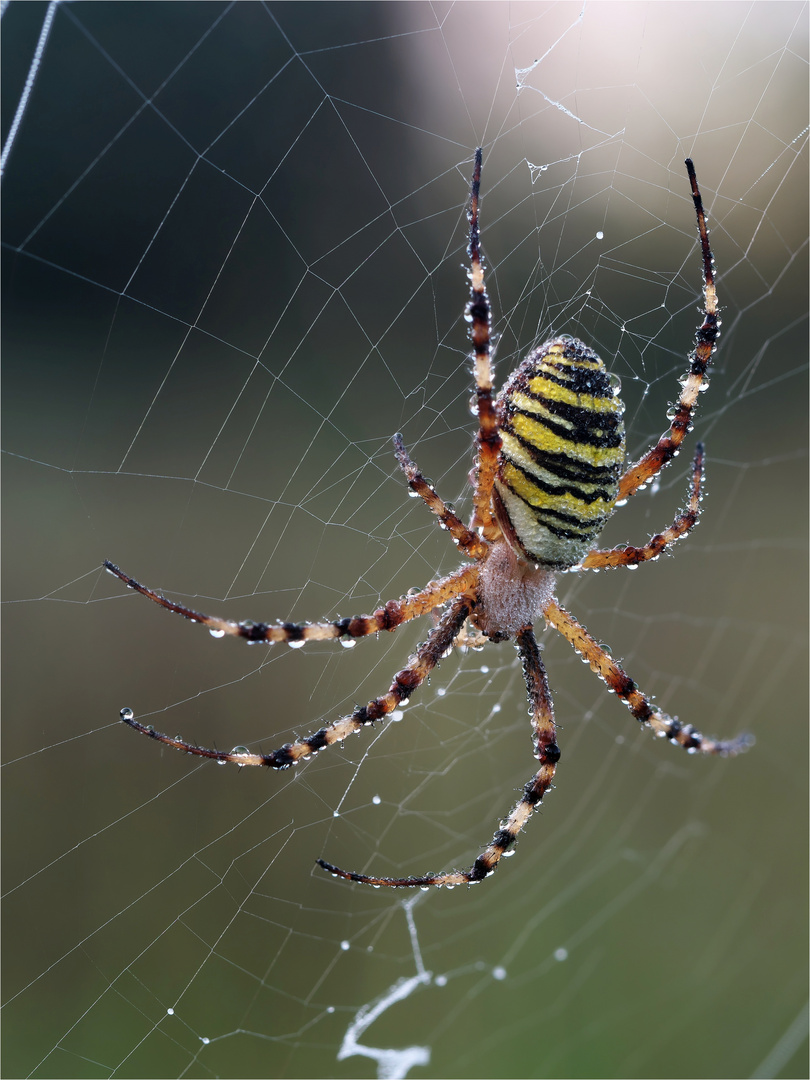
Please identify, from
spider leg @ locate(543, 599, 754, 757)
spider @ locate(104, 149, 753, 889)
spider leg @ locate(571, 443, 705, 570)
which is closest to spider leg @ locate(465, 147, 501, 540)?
spider @ locate(104, 149, 753, 889)

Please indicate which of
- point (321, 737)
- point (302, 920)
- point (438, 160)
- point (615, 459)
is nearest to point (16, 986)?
point (302, 920)

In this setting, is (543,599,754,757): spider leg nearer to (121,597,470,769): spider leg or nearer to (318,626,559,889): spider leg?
(318,626,559,889): spider leg

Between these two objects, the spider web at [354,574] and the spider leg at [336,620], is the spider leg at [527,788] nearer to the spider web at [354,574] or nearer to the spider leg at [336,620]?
the spider leg at [336,620]

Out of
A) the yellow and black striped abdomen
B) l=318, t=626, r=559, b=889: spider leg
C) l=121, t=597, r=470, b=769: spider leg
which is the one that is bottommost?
l=318, t=626, r=559, b=889: spider leg

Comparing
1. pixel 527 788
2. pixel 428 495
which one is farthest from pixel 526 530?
pixel 527 788

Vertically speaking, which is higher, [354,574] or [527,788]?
[354,574]

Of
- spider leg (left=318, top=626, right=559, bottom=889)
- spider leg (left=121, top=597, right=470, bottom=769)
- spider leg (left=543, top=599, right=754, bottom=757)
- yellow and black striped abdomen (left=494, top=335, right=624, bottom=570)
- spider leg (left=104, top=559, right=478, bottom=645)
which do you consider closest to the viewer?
spider leg (left=104, top=559, right=478, bottom=645)

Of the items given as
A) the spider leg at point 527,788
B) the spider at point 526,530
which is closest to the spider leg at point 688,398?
the spider at point 526,530

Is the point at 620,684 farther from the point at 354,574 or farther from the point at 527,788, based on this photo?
the point at 354,574
